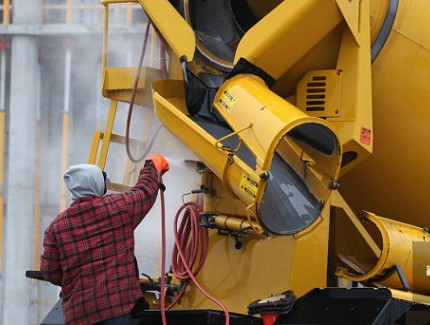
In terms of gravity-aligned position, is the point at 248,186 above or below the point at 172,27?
below

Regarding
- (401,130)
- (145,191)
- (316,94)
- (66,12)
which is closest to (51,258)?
(145,191)

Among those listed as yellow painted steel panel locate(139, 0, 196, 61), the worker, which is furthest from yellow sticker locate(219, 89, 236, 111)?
the worker

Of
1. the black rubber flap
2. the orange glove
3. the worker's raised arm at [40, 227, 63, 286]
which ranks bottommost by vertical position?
the worker's raised arm at [40, 227, 63, 286]

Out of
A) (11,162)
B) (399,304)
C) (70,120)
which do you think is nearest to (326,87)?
(399,304)

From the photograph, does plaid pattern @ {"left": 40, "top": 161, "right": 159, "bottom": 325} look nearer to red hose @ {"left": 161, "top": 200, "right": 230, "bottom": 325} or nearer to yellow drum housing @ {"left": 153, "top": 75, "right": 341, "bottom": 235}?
yellow drum housing @ {"left": 153, "top": 75, "right": 341, "bottom": 235}

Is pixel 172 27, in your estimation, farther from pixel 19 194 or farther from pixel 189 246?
pixel 19 194

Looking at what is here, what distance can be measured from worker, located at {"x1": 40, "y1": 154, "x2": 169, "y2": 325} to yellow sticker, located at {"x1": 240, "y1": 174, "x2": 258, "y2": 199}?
1.56ft

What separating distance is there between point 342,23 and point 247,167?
0.83m

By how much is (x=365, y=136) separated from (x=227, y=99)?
0.61 m

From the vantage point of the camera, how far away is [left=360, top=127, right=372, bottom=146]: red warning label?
162 inches

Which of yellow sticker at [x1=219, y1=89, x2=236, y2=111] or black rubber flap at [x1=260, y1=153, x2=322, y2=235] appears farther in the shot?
yellow sticker at [x1=219, y1=89, x2=236, y2=111]

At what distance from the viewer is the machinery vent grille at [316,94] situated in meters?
4.23

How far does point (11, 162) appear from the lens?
9.86m

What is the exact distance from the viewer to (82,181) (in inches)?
156
